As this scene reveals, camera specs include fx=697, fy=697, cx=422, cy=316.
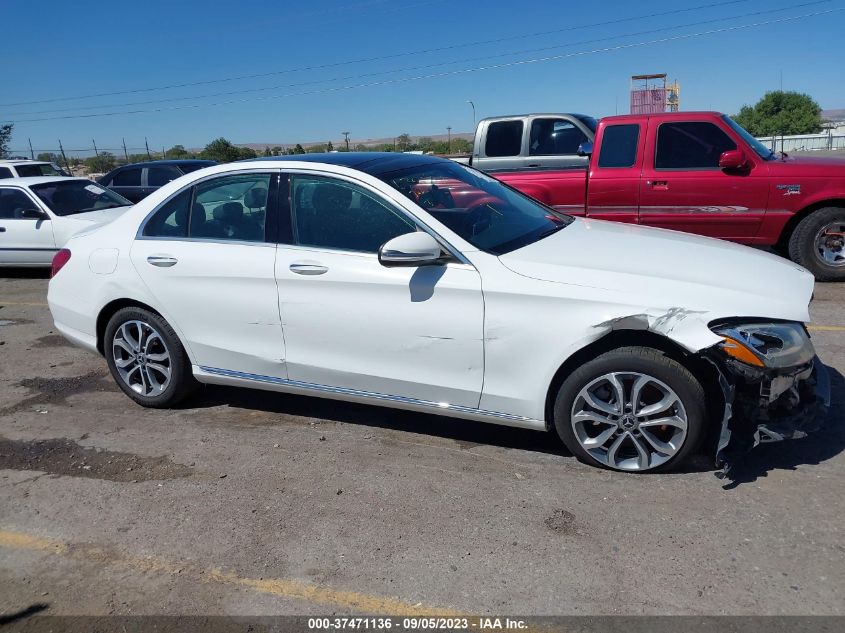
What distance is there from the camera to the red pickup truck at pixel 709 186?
7.46m

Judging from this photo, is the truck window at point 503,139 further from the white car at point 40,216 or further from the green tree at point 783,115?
the green tree at point 783,115

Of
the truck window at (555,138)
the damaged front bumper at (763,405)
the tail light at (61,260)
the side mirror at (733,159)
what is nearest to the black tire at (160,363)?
the tail light at (61,260)

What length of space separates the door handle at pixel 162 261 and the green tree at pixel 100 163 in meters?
43.1

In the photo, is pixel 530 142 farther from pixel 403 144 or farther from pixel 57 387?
pixel 403 144

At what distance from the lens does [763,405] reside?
3.34 metres

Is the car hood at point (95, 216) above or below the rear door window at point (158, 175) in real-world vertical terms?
below

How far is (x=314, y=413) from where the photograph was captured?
4.80 metres

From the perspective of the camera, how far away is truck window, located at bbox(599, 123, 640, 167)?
8164 mm

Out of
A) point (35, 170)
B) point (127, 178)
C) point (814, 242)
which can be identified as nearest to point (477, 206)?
point (814, 242)

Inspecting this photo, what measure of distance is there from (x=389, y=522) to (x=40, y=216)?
351 inches

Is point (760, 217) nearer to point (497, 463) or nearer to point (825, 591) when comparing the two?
point (497, 463)

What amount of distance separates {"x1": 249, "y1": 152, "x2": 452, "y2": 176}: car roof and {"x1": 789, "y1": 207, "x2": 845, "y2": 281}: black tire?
4.70 meters

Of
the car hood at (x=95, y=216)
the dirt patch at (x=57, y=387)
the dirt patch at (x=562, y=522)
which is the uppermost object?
the car hood at (x=95, y=216)

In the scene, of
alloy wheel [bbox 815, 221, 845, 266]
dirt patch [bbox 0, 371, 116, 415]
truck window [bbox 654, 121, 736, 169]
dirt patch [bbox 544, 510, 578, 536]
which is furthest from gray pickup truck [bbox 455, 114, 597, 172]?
dirt patch [bbox 544, 510, 578, 536]
